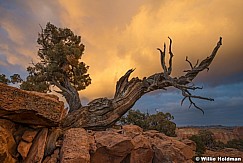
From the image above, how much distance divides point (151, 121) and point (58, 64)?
43.1ft

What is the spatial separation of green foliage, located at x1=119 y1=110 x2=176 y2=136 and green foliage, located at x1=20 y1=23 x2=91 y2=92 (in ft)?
26.2

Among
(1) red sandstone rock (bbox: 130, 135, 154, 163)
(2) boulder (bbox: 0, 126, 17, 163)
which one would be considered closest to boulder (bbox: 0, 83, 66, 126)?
(2) boulder (bbox: 0, 126, 17, 163)

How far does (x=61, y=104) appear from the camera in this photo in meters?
8.20

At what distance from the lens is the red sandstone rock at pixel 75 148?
6575mm

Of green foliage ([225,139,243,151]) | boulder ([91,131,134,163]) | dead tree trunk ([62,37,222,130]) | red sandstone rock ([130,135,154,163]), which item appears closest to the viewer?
boulder ([91,131,134,163])

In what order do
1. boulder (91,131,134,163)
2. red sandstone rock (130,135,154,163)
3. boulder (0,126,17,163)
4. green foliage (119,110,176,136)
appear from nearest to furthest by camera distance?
boulder (0,126,17,163) → boulder (91,131,134,163) → red sandstone rock (130,135,154,163) → green foliage (119,110,176,136)

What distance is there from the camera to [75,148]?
7.20 m

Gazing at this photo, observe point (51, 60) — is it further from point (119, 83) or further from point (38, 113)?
point (38, 113)

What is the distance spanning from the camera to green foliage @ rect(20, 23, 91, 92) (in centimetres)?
1836

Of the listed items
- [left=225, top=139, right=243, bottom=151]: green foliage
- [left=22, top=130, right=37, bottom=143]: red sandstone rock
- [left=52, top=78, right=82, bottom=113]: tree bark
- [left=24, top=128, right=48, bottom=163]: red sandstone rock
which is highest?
[left=52, top=78, right=82, bottom=113]: tree bark

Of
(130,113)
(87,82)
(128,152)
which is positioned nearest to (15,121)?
(128,152)

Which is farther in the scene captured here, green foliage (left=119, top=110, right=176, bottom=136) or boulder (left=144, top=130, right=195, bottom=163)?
green foliage (left=119, top=110, right=176, bottom=136)

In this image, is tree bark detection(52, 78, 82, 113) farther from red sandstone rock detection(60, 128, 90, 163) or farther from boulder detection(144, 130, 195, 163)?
boulder detection(144, 130, 195, 163)

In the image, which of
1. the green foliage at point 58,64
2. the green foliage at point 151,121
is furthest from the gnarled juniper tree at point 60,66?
the green foliage at point 151,121
